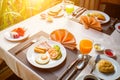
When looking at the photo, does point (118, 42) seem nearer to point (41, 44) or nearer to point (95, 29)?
point (95, 29)

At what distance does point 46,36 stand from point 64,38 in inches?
6.0

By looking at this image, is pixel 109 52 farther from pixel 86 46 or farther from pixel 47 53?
pixel 47 53

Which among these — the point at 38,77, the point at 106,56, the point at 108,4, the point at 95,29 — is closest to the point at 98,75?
the point at 106,56

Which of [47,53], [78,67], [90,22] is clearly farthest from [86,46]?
[90,22]

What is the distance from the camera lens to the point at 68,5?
1558 millimetres

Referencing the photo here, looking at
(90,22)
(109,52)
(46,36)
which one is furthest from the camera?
(90,22)

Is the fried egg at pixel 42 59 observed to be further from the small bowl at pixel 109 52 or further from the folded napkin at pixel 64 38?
the small bowl at pixel 109 52

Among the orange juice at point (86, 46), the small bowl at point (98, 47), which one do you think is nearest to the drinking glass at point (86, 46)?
the orange juice at point (86, 46)

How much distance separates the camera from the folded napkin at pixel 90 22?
4.50 feet

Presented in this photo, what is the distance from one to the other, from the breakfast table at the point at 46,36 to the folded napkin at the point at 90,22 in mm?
31

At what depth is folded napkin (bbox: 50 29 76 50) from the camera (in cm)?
116

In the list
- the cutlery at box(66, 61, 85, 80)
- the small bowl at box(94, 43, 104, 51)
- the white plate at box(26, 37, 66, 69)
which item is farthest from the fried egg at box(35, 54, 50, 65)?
the small bowl at box(94, 43, 104, 51)

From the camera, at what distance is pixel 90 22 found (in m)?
1.41

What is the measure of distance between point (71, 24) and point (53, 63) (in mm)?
534
